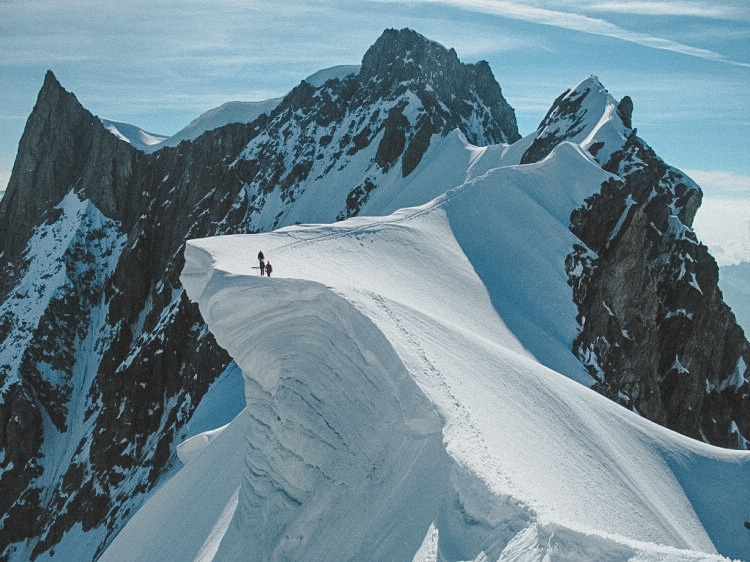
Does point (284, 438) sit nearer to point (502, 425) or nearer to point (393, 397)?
point (393, 397)

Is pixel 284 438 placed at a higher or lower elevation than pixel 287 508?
higher

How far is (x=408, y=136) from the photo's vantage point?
7944 centimetres

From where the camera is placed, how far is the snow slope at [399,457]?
→ 8797 mm

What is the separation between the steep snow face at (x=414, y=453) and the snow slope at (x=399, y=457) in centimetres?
4

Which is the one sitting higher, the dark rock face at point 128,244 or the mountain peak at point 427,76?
the mountain peak at point 427,76

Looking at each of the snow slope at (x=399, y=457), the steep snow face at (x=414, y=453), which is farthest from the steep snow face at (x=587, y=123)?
the steep snow face at (x=414, y=453)

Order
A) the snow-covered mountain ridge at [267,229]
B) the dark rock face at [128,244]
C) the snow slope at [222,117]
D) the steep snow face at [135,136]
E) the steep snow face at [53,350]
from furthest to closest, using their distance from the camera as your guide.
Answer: the steep snow face at [135,136] < the snow slope at [222,117] < the steep snow face at [53,350] < the dark rock face at [128,244] < the snow-covered mountain ridge at [267,229]

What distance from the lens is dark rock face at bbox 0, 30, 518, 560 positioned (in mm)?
73500

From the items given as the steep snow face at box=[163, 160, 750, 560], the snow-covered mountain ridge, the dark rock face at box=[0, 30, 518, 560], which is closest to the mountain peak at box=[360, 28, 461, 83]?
the dark rock face at box=[0, 30, 518, 560]

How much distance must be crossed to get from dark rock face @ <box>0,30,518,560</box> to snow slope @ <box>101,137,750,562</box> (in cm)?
4490

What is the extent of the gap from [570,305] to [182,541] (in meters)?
27.0

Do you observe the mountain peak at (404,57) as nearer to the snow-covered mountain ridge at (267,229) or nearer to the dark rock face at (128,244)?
the dark rock face at (128,244)

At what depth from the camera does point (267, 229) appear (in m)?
82.6

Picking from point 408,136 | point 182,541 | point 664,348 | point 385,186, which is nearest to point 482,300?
point 182,541
